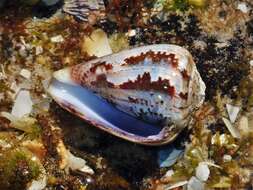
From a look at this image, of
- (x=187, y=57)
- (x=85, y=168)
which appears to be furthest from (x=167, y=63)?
(x=85, y=168)

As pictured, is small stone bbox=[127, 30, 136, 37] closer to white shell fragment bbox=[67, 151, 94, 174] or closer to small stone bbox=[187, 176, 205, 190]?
white shell fragment bbox=[67, 151, 94, 174]

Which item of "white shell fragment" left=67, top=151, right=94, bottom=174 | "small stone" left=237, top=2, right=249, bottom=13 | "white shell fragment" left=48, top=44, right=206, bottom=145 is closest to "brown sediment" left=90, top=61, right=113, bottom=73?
"white shell fragment" left=48, top=44, right=206, bottom=145

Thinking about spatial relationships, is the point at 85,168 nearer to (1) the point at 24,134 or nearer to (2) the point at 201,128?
(1) the point at 24,134

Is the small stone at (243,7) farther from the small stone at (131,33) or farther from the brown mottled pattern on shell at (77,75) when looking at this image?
the brown mottled pattern on shell at (77,75)

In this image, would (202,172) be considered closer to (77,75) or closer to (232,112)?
(232,112)

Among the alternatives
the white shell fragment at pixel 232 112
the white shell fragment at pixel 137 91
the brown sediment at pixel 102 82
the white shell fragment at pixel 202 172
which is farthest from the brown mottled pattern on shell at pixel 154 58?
the white shell fragment at pixel 202 172

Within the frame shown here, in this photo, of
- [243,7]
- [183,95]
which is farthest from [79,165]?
[243,7]
